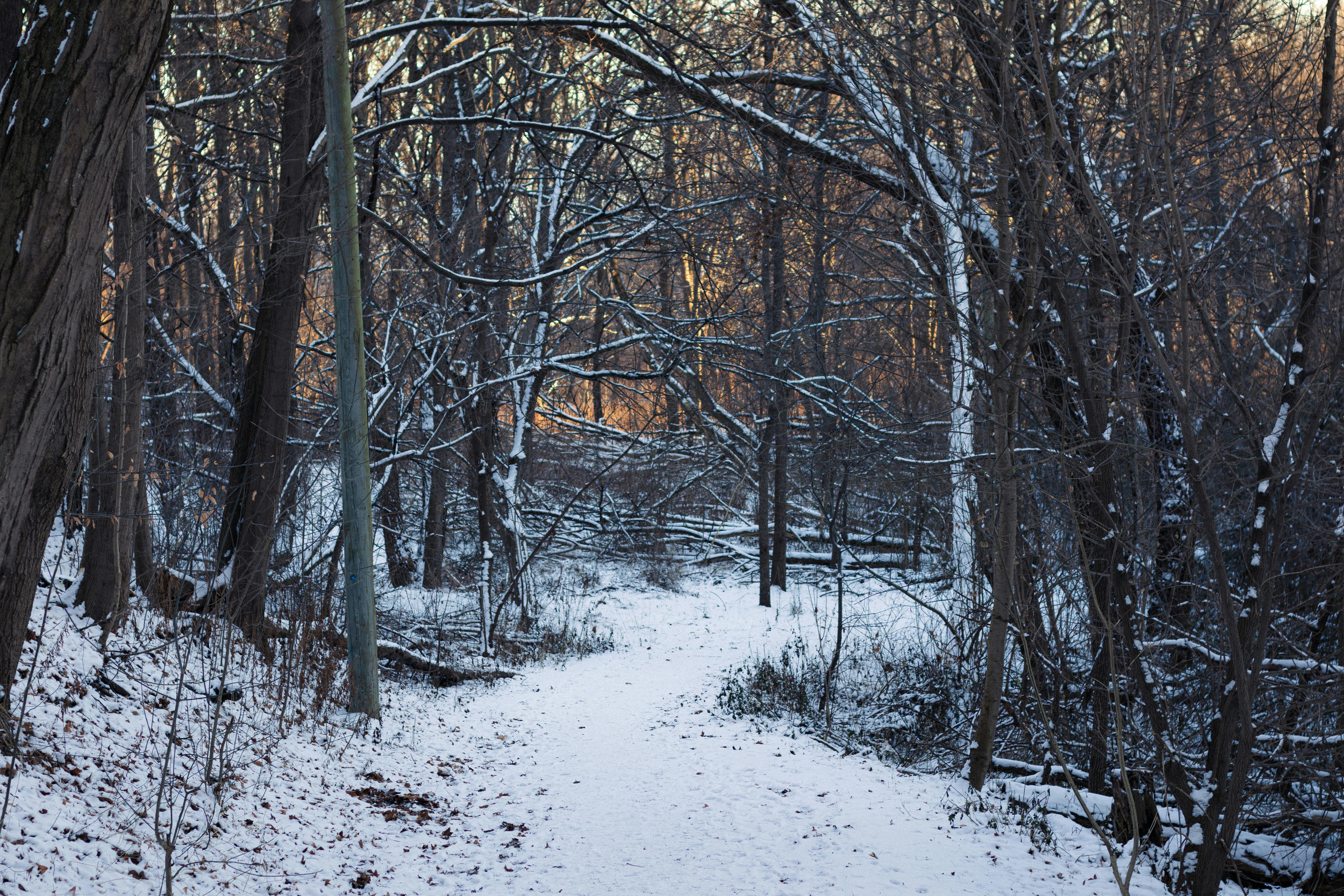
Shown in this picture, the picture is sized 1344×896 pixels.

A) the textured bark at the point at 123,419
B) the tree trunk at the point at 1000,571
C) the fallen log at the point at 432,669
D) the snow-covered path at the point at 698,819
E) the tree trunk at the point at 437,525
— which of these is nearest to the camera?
the snow-covered path at the point at 698,819

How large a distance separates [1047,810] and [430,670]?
21.3 ft

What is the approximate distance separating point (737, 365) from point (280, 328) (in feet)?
21.7

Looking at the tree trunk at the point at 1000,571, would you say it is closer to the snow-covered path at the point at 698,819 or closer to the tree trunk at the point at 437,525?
the snow-covered path at the point at 698,819

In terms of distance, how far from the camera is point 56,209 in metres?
2.94

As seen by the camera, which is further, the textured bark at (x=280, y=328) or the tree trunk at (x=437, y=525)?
the tree trunk at (x=437, y=525)

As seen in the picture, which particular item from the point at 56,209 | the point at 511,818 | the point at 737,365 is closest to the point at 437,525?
the point at 737,365

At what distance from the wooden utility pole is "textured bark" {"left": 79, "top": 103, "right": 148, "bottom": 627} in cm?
138

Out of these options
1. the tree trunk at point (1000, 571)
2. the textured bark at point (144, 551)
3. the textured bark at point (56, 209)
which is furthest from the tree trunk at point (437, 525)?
the textured bark at point (56, 209)

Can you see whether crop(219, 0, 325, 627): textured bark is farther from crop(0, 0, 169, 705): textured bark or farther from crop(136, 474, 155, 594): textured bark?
crop(0, 0, 169, 705): textured bark

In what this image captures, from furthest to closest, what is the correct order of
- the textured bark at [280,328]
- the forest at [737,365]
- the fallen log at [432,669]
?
1. the fallen log at [432,669]
2. the textured bark at [280,328]
3. the forest at [737,365]

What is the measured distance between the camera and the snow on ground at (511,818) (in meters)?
4.07

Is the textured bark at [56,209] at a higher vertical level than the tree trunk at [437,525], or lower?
higher

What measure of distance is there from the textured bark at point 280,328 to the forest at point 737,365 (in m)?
0.05

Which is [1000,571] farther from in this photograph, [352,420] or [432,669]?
[432,669]
